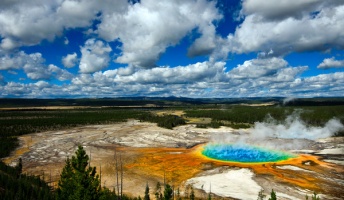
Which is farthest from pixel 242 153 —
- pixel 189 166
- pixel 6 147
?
pixel 6 147

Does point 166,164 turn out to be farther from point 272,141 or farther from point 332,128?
point 332,128

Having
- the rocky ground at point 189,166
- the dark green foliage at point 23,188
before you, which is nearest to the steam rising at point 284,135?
the rocky ground at point 189,166

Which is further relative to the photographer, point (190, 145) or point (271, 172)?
point (190, 145)

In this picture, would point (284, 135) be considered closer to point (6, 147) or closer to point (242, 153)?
point (242, 153)

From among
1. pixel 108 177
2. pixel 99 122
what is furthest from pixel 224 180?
pixel 99 122

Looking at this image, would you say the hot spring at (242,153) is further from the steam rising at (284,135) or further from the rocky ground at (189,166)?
the steam rising at (284,135)

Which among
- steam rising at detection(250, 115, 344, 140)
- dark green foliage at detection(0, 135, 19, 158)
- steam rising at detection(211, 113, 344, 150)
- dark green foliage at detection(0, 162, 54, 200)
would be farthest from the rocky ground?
steam rising at detection(250, 115, 344, 140)
